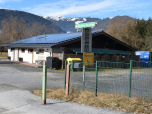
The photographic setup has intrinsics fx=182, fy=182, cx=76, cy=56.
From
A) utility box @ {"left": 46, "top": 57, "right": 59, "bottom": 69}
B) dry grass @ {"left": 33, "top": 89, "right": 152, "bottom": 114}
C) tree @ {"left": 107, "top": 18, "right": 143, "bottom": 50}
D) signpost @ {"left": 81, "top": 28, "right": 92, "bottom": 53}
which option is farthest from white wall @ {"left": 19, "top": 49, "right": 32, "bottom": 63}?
tree @ {"left": 107, "top": 18, "right": 143, "bottom": 50}

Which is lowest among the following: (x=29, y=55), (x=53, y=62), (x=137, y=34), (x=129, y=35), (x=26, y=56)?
(x=53, y=62)

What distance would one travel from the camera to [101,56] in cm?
2242

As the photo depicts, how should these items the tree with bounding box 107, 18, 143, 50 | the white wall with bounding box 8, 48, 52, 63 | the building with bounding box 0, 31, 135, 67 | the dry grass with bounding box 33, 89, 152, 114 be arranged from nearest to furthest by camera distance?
the dry grass with bounding box 33, 89, 152, 114 < the building with bounding box 0, 31, 135, 67 < the white wall with bounding box 8, 48, 52, 63 < the tree with bounding box 107, 18, 143, 50

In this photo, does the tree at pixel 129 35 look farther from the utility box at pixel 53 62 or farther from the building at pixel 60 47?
the utility box at pixel 53 62

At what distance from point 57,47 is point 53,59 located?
2193 millimetres

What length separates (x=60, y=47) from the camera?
21.7 metres

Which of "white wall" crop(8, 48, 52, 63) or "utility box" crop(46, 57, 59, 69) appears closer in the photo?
"utility box" crop(46, 57, 59, 69)

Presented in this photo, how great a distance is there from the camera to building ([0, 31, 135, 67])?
69.8 ft

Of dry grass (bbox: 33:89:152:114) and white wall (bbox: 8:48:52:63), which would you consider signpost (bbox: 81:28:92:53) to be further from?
dry grass (bbox: 33:89:152:114)

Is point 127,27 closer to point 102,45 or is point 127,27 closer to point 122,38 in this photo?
point 122,38

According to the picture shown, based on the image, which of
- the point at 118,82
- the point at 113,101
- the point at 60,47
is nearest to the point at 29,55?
the point at 60,47

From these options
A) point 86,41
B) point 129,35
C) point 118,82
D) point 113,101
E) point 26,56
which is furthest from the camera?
point 129,35

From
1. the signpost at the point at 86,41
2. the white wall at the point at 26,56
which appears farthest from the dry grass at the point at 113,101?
the white wall at the point at 26,56

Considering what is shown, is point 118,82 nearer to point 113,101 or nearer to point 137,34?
point 113,101
